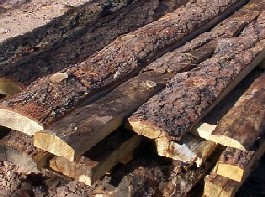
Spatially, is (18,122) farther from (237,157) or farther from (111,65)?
(237,157)

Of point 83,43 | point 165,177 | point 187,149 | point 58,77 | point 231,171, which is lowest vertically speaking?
point 165,177

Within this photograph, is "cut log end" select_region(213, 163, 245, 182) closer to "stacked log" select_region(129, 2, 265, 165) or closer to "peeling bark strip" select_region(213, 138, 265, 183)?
"peeling bark strip" select_region(213, 138, 265, 183)

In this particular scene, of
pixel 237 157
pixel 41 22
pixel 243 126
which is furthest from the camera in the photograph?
pixel 41 22

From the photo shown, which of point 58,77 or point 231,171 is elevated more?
point 58,77

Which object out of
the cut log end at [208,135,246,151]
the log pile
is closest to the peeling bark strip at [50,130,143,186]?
the log pile

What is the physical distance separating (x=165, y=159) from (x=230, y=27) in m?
1.87

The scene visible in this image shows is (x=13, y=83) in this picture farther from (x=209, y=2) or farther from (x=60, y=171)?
(x=209, y=2)

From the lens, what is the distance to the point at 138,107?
10.7 feet

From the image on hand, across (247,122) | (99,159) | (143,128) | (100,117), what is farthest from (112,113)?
(247,122)

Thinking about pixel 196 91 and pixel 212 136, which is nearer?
pixel 212 136

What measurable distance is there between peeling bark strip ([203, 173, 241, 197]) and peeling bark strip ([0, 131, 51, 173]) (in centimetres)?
106

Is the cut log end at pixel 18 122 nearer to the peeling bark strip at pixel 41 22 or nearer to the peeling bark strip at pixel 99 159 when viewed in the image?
the peeling bark strip at pixel 99 159

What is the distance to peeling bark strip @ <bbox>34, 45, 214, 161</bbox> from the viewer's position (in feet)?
9.04

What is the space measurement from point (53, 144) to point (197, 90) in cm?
118
